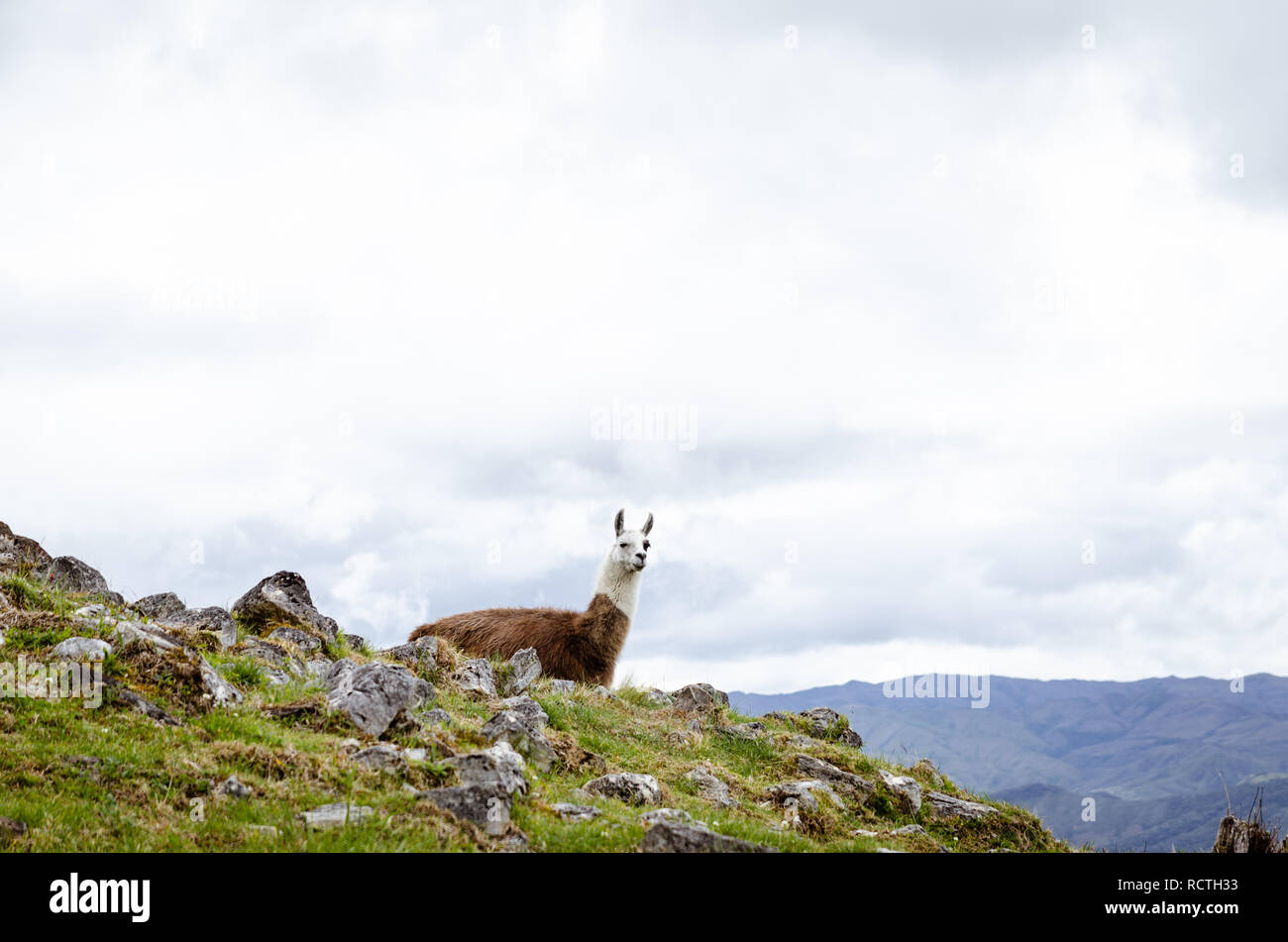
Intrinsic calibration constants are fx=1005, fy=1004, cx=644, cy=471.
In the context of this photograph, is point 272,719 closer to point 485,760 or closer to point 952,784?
point 485,760

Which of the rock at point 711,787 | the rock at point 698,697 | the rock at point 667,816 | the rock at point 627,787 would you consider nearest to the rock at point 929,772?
the rock at point 698,697

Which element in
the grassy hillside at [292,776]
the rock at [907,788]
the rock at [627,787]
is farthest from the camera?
the rock at [907,788]

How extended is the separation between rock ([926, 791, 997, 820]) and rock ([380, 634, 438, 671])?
9784mm

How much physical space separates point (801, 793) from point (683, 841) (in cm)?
689

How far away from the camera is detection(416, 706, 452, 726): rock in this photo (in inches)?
563

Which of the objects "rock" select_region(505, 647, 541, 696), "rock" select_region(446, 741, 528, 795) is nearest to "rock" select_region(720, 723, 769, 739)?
"rock" select_region(505, 647, 541, 696)

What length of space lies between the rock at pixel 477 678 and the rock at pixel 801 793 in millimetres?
5583

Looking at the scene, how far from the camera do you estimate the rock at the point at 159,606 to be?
18.1 meters

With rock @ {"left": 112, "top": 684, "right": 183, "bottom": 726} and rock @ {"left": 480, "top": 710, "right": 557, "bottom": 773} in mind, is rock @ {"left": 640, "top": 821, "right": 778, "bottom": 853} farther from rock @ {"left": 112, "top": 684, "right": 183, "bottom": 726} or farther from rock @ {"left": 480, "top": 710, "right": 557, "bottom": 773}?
rock @ {"left": 112, "top": 684, "right": 183, "bottom": 726}

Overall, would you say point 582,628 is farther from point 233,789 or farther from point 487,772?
point 233,789

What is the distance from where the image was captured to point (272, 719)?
13.2 metres

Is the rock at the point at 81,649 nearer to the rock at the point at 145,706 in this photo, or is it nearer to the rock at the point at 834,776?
the rock at the point at 145,706
